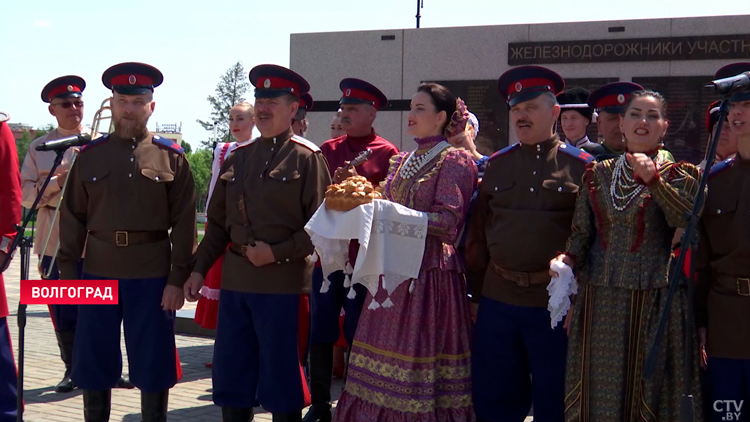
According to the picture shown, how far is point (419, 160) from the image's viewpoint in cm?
530

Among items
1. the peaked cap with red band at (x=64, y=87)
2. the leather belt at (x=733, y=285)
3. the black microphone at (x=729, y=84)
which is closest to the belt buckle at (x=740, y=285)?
the leather belt at (x=733, y=285)

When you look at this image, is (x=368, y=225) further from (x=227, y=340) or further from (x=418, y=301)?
(x=227, y=340)

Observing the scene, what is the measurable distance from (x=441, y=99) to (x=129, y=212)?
1.93 metres

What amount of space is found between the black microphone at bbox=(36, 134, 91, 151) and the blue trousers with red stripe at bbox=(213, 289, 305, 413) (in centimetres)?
118

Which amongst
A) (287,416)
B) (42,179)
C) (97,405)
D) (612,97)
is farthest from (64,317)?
(612,97)

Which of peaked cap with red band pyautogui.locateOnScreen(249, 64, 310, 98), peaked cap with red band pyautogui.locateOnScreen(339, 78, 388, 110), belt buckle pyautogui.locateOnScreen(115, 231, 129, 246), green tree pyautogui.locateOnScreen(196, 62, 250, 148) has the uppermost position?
green tree pyautogui.locateOnScreen(196, 62, 250, 148)

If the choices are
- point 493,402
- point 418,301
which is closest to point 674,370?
point 493,402

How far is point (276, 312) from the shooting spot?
5.20 m

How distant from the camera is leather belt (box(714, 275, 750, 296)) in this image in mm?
4266

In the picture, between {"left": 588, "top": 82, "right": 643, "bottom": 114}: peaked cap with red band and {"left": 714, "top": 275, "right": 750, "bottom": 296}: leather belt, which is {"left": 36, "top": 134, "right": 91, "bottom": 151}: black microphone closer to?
{"left": 588, "top": 82, "right": 643, "bottom": 114}: peaked cap with red band

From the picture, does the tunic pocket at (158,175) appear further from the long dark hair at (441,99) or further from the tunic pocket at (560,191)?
the tunic pocket at (560,191)

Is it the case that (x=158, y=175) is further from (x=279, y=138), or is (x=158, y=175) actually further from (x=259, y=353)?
(x=259, y=353)

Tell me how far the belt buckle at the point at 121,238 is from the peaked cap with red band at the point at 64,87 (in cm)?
265
